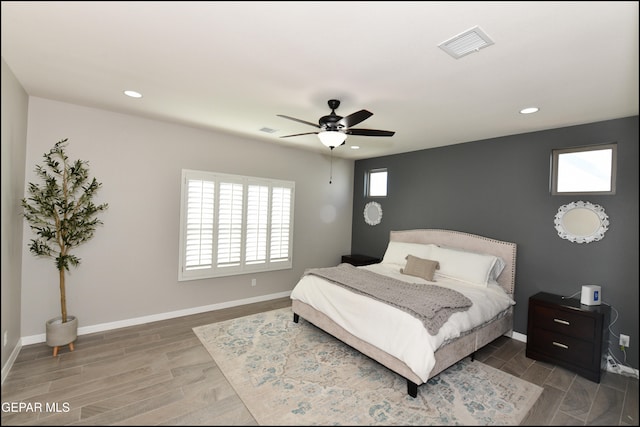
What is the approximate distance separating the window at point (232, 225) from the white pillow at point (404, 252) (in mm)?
1785

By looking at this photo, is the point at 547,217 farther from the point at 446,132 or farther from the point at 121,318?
A: the point at 121,318

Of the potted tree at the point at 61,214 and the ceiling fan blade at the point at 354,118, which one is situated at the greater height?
the ceiling fan blade at the point at 354,118

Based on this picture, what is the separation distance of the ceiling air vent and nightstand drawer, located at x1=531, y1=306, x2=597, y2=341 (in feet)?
9.23

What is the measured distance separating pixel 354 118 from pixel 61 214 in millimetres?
3331

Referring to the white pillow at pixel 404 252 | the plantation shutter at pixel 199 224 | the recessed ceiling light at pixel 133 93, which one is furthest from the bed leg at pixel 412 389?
the recessed ceiling light at pixel 133 93

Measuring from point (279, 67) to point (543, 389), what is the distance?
363 centimetres

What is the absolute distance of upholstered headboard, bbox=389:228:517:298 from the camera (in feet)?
12.1

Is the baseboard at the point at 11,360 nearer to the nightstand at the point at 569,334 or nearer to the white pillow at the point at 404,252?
the white pillow at the point at 404,252

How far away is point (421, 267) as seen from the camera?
390 cm

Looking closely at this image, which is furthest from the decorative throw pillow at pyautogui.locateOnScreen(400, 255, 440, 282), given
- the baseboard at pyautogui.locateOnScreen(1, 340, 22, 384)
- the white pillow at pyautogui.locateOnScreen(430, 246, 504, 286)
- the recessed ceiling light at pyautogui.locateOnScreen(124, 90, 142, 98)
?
the baseboard at pyautogui.locateOnScreen(1, 340, 22, 384)

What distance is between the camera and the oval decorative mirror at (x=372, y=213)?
5559 mm

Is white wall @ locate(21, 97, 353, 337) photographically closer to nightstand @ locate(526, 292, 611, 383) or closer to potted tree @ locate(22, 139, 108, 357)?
potted tree @ locate(22, 139, 108, 357)

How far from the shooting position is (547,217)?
3.47m

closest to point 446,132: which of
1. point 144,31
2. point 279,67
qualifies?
point 279,67
